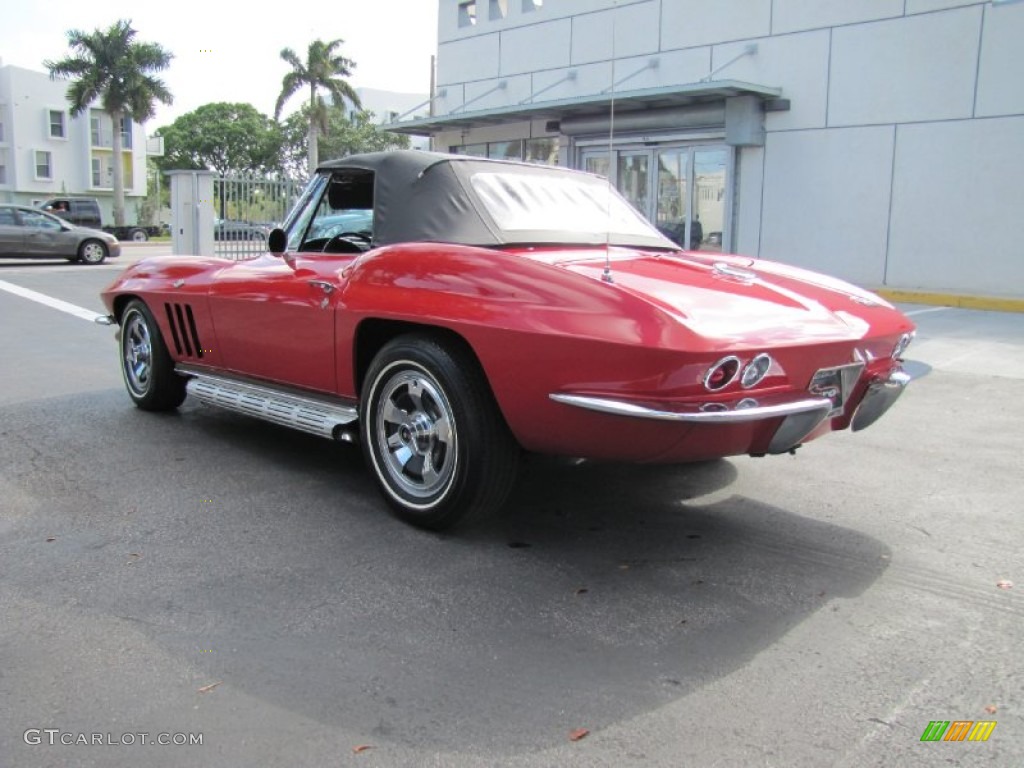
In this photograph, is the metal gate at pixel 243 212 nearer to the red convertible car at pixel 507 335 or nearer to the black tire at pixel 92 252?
the black tire at pixel 92 252

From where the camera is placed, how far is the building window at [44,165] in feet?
177

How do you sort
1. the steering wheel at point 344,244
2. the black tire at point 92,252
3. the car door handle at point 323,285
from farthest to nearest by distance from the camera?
the black tire at point 92,252 → the steering wheel at point 344,244 → the car door handle at point 323,285

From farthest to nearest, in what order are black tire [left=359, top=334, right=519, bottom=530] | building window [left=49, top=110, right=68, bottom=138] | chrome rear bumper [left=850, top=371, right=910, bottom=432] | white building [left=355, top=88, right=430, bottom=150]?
white building [left=355, top=88, right=430, bottom=150] < building window [left=49, top=110, right=68, bottom=138] < chrome rear bumper [left=850, top=371, right=910, bottom=432] < black tire [left=359, top=334, right=519, bottom=530]

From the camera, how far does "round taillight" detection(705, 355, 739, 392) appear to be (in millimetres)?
2996

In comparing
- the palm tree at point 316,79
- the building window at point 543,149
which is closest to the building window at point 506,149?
the building window at point 543,149

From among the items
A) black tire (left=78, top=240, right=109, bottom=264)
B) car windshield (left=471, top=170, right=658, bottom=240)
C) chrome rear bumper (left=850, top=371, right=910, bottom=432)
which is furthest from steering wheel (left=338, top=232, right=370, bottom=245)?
black tire (left=78, top=240, right=109, bottom=264)

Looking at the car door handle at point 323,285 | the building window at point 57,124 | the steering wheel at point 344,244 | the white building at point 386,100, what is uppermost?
the white building at point 386,100

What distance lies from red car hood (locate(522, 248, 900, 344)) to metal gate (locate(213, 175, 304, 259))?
50.0 feet

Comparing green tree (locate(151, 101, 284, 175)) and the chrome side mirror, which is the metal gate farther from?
green tree (locate(151, 101, 284, 175))

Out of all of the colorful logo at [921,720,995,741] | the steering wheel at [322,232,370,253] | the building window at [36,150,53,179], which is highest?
the building window at [36,150,53,179]

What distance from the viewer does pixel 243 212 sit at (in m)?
18.5

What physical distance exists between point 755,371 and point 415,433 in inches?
57.2

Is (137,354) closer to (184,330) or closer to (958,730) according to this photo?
(184,330)

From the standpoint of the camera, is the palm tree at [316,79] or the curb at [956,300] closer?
the curb at [956,300]
